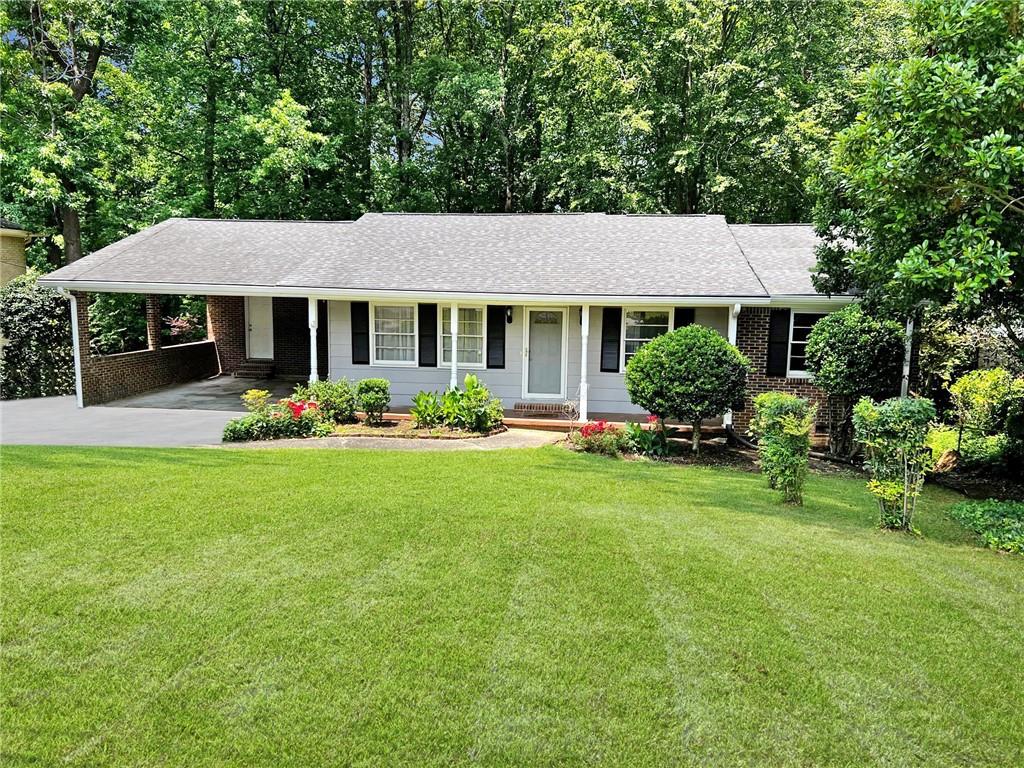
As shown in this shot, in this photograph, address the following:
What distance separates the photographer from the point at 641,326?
41.7 ft

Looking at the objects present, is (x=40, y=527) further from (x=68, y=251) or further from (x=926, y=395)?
(x=68, y=251)

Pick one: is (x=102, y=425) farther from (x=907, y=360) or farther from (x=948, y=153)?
(x=907, y=360)

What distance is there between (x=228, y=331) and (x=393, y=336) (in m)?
7.58

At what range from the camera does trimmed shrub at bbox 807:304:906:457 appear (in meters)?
9.87

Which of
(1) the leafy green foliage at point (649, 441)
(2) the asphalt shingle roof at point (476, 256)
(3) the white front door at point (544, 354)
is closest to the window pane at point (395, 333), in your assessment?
(2) the asphalt shingle roof at point (476, 256)

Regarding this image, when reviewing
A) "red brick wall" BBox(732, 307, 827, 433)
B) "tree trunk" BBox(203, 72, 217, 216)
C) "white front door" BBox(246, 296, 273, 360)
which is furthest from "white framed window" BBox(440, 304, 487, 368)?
"tree trunk" BBox(203, 72, 217, 216)

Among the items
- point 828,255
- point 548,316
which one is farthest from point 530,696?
point 548,316

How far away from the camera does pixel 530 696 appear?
314 cm

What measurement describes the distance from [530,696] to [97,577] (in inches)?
131

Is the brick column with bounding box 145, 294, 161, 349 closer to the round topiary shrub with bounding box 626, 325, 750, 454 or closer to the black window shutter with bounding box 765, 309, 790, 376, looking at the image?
the round topiary shrub with bounding box 626, 325, 750, 454

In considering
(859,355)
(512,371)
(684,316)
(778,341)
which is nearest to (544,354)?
(512,371)

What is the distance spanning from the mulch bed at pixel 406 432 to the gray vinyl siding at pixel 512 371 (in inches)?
73.5

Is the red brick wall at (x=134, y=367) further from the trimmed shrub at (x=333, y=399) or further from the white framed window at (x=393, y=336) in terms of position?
the white framed window at (x=393, y=336)

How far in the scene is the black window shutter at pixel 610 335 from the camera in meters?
12.7
